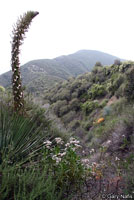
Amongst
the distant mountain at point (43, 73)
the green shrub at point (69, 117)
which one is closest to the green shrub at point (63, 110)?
the green shrub at point (69, 117)

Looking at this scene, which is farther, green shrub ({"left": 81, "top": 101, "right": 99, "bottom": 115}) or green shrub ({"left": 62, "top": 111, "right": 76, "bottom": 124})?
green shrub ({"left": 62, "top": 111, "right": 76, "bottom": 124})

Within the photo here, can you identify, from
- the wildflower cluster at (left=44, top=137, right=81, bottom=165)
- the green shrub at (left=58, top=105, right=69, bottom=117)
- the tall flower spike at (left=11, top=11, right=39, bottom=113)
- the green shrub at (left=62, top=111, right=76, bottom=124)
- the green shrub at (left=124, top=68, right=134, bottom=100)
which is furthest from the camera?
the green shrub at (left=58, top=105, right=69, bottom=117)

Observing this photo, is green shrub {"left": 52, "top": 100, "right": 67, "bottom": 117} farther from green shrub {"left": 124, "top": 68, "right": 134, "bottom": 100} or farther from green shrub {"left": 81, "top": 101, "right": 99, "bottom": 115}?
green shrub {"left": 124, "top": 68, "right": 134, "bottom": 100}

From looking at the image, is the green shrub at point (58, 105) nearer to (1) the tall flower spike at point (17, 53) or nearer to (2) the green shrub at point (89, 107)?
(2) the green shrub at point (89, 107)

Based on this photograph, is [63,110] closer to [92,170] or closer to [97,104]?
[97,104]

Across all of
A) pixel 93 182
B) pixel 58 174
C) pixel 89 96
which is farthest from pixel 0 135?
pixel 89 96

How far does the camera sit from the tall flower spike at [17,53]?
10.4 ft

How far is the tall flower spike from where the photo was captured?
318 cm

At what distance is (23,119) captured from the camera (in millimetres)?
3027

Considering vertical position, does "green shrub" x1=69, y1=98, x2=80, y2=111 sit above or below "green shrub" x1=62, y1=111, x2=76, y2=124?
above

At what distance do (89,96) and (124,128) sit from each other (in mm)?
15622

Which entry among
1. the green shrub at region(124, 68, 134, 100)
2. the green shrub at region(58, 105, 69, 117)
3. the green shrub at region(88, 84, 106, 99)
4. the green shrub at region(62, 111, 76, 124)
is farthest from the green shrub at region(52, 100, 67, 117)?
the green shrub at region(124, 68, 134, 100)

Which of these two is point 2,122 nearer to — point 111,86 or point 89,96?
point 111,86

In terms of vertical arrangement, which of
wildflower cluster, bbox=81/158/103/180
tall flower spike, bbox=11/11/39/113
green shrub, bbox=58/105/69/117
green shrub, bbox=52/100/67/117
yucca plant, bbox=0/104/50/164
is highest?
tall flower spike, bbox=11/11/39/113
